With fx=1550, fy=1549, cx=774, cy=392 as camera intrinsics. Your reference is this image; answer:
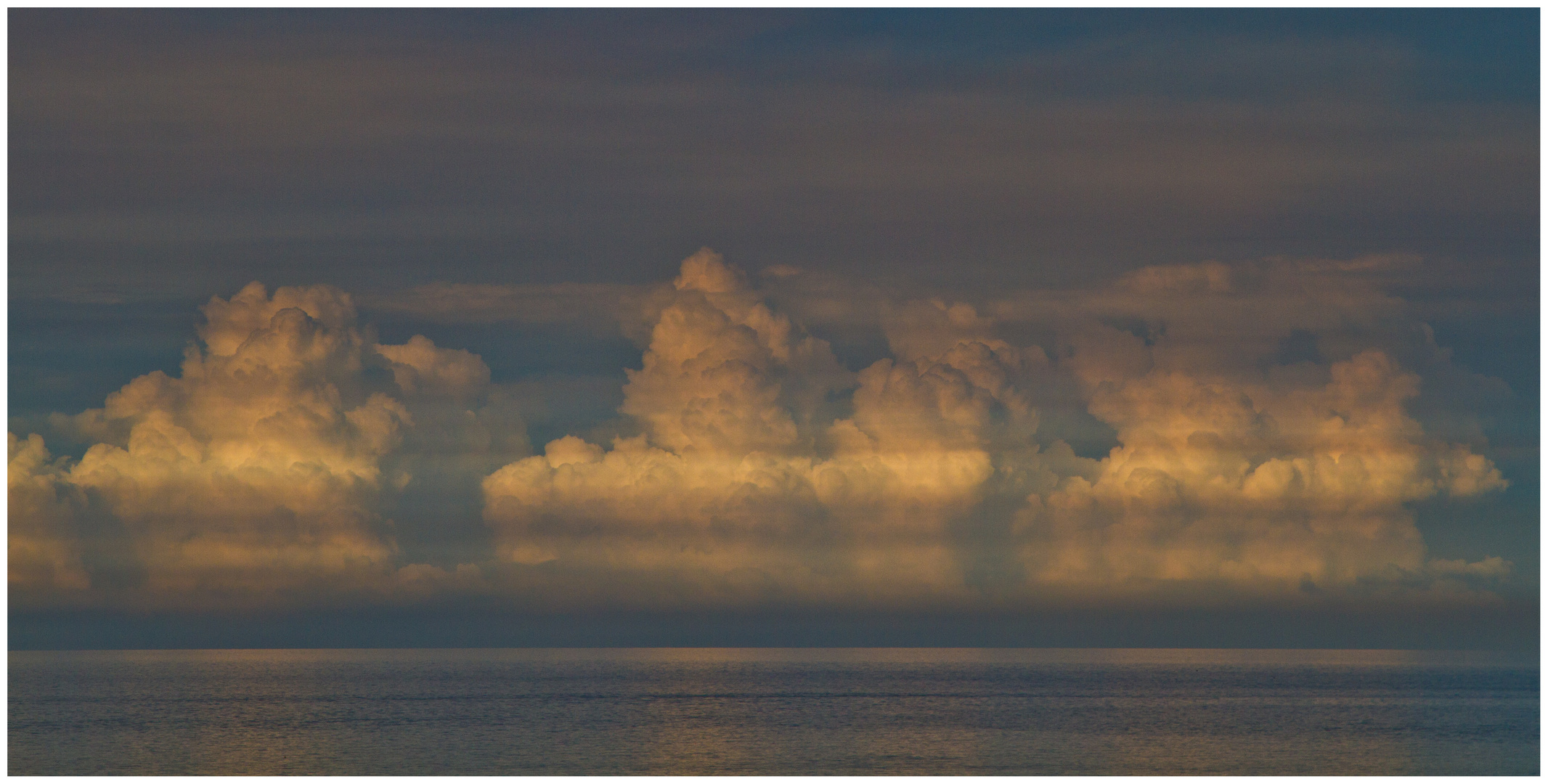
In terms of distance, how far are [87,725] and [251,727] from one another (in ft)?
51.6

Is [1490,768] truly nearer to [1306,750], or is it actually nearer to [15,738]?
[1306,750]

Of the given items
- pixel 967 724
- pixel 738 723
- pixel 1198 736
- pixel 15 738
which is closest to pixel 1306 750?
pixel 1198 736

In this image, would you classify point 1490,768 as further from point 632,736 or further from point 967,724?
point 632,736

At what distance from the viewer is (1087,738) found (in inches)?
5182

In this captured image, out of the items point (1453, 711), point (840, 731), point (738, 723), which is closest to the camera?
point (840, 731)

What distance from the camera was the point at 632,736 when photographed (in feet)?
450

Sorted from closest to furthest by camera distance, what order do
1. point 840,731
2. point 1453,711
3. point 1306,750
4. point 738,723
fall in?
point 1306,750 < point 840,731 < point 738,723 < point 1453,711

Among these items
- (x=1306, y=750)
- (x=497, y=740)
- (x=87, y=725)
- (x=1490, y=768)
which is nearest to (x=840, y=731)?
(x=497, y=740)

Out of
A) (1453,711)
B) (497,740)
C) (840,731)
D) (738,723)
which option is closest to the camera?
(497,740)

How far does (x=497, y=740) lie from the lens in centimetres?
13000

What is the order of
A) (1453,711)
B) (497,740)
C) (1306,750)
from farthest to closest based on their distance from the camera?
(1453,711) → (497,740) → (1306,750)

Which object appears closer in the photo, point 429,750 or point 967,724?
point 429,750

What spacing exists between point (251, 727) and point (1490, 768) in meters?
106

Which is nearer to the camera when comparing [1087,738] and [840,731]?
[1087,738]
